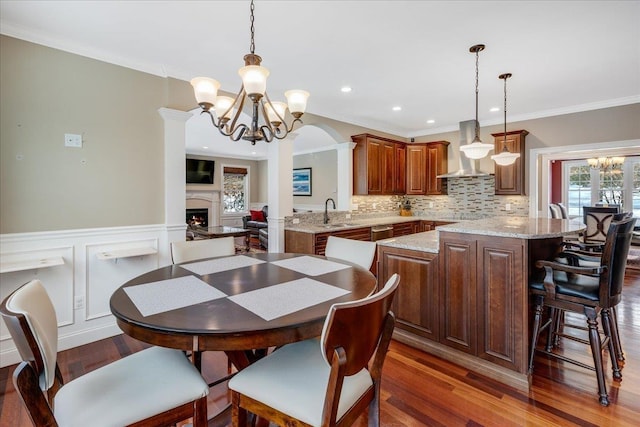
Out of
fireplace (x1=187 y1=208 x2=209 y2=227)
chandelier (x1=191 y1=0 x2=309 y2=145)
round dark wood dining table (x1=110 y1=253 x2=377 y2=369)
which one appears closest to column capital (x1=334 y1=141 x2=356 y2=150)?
chandelier (x1=191 y1=0 x2=309 y2=145)

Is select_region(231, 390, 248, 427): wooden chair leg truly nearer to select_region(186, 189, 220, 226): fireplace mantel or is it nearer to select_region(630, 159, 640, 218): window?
select_region(186, 189, 220, 226): fireplace mantel

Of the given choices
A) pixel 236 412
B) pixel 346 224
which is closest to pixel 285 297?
pixel 236 412

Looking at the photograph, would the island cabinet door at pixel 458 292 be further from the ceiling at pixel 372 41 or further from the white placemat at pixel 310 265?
the ceiling at pixel 372 41

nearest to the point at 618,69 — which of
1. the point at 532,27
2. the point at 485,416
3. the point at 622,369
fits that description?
the point at 532,27

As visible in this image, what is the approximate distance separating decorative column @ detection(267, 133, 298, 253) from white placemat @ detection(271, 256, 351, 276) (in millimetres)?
1860

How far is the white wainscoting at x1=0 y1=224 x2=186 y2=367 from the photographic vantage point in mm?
2352

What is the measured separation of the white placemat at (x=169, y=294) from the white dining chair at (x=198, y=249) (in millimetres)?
639

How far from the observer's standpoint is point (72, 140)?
8.45ft

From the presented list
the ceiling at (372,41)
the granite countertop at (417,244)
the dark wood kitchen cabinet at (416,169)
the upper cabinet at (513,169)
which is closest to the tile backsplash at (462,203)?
the upper cabinet at (513,169)

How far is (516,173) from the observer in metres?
4.70

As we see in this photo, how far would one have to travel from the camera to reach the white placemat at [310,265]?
1.85 meters

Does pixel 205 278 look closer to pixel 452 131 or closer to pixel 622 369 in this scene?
pixel 622 369

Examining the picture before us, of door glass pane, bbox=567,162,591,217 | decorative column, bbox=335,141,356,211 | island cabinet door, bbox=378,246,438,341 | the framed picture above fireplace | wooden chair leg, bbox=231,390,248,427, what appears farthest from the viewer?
the framed picture above fireplace

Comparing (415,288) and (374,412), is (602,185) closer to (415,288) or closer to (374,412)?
(415,288)
